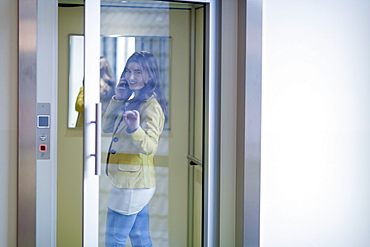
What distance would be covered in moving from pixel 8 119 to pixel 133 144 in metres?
0.59

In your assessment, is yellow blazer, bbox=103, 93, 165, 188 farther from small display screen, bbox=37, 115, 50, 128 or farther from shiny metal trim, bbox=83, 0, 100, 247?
small display screen, bbox=37, 115, 50, 128

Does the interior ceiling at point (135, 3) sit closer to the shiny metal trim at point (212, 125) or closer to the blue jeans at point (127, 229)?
the shiny metal trim at point (212, 125)

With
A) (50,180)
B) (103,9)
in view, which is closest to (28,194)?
(50,180)

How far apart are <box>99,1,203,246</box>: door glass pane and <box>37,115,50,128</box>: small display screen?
0.27 m

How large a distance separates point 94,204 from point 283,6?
1.39 meters

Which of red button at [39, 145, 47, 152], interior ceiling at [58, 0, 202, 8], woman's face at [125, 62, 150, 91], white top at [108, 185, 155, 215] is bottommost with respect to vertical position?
white top at [108, 185, 155, 215]

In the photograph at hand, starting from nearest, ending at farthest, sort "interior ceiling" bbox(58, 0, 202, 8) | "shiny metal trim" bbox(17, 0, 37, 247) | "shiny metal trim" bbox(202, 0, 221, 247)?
1. "shiny metal trim" bbox(17, 0, 37, 247)
2. "interior ceiling" bbox(58, 0, 202, 8)
3. "shiny metal trim" bbox(202, 0, 221, 247)

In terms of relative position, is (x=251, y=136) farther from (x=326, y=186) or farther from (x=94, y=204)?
(x=94, y=204)

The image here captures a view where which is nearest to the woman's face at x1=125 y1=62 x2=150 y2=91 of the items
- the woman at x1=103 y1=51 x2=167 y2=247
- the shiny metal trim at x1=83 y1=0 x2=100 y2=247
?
the woman at x1=103 y1=51 x2=167 y2=247

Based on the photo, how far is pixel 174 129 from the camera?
8.16 feet

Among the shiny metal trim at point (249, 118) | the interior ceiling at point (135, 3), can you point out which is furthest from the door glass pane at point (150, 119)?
the shiny metal trim at point (249, 118)

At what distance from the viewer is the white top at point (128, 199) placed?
2.42 meters

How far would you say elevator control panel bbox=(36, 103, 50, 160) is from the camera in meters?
2.28

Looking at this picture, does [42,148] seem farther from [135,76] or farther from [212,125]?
[212,125]
